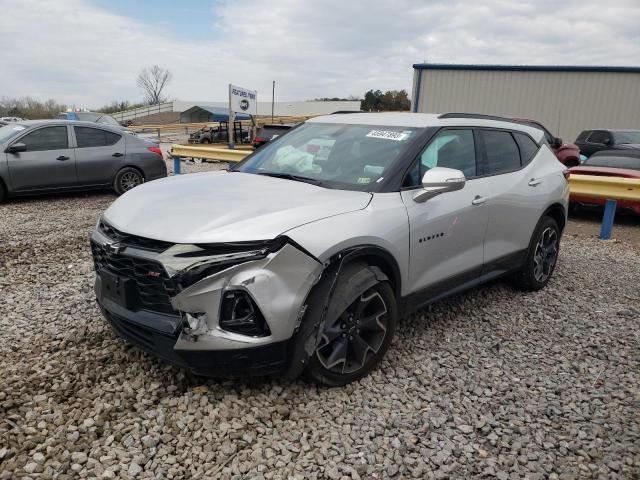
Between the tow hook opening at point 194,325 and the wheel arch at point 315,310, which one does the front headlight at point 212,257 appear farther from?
the wheel arch at point 315,310

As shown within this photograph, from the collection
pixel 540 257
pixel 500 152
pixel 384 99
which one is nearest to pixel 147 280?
pixel 500 152

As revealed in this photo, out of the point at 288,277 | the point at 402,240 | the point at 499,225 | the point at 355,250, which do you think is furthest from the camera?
the point at 499,225

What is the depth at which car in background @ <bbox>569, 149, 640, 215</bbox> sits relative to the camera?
28.7 feet

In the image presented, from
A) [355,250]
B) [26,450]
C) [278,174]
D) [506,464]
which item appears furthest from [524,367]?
[26,450]

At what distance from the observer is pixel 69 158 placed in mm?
8852

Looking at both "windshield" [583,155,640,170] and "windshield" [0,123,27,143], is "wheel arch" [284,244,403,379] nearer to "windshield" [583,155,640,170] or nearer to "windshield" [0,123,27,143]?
"windshield" [0,123,27,143]

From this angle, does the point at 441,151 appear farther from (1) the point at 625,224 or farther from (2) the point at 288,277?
(1) the point at 625,224

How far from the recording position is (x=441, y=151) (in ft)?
12.6

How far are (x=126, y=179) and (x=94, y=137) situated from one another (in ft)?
3.05

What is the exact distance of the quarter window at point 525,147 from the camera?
15.6 ft

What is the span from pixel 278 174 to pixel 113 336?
65.6 inches

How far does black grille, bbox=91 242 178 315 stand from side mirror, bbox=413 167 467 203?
1.70m

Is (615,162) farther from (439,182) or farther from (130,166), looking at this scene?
(130,166)

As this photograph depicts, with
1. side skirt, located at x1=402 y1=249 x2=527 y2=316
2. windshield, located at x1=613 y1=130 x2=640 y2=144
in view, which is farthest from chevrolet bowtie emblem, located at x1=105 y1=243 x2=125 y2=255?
windshield, located at x1=613 y1=130 x2=640 y2=144
